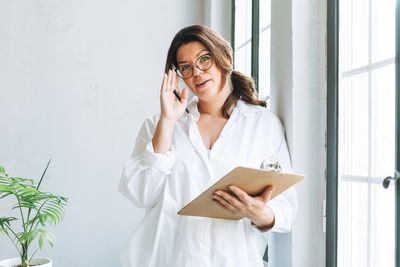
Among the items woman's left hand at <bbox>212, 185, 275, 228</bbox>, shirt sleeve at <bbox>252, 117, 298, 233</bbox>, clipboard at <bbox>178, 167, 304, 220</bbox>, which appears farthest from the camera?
shirt sleeve at <bbox>252, 117, 298, 233</bbox>

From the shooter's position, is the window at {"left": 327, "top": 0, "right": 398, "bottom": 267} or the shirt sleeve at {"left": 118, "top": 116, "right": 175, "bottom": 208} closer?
the window at {"left": 327, "top": 0, "right": 398, "bottom": 267}

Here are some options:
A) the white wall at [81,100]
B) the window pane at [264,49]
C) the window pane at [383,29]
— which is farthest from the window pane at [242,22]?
the window pane at [383,29]

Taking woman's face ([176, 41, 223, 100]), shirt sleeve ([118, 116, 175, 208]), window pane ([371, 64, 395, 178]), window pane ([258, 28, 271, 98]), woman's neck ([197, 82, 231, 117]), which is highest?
window pane ([258, 28, 271, 98])

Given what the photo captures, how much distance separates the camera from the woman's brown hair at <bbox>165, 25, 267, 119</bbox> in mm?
1723

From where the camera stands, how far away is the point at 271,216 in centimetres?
153

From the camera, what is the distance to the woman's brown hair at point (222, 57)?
1.72 metres

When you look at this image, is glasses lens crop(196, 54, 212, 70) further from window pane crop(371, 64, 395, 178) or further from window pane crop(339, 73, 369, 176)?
window pane crop(371, 64, 395, 178)

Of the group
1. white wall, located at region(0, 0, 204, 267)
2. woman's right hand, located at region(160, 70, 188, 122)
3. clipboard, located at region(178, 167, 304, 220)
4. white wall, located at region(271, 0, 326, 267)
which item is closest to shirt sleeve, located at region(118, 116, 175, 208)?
woman's right hand, located at region(160, 70, 188, 122)

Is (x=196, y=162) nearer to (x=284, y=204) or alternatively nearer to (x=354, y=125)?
(x=284, y=204)

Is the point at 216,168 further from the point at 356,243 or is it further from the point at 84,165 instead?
the point at 84,165

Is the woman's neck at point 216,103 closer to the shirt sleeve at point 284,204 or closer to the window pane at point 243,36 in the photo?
the shirt sleeve at point 284,204

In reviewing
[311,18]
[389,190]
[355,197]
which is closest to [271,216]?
[355,197]

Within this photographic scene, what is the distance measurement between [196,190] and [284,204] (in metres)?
0.32

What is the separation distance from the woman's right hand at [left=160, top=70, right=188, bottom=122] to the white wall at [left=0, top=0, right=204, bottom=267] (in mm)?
1513
